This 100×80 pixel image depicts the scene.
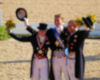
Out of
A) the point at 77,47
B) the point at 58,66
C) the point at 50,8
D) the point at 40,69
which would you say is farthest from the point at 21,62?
the point at 50,8

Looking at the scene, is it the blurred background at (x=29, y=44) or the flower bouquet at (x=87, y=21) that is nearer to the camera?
the flower bouquet at (x=87, y=21)

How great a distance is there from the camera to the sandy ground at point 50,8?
871 inches

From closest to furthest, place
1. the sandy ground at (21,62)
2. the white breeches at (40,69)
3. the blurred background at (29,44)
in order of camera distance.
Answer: the white breeches at (40,69) → the sandy ground at (21,62) → the blurred background at (29,44)

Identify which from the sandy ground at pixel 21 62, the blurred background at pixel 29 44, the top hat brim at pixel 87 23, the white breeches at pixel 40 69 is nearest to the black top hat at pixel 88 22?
the top hat brim at pixel 87 23

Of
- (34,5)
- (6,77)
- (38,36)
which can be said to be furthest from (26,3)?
(38,36)

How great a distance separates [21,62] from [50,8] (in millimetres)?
17247

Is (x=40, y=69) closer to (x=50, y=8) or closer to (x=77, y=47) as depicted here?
(x=77, y=47)

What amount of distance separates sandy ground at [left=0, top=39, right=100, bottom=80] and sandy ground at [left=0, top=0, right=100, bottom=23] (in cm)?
1024

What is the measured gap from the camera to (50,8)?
24.9m

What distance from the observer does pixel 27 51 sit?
10.2 meters

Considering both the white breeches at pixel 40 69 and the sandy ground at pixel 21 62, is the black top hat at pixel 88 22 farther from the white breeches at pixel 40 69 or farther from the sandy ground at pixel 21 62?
the sandy ground at pixel 21 62

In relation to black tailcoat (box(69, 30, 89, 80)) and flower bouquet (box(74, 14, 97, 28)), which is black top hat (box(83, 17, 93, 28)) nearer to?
flower bouquet (box(74, 14, 97, 28))

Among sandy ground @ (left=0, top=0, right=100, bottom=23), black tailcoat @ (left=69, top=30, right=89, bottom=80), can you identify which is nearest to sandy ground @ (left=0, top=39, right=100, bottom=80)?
black tailcoat @ (left=69, top=30, right=89, bottom=80)

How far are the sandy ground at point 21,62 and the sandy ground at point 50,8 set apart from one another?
33.6ft
